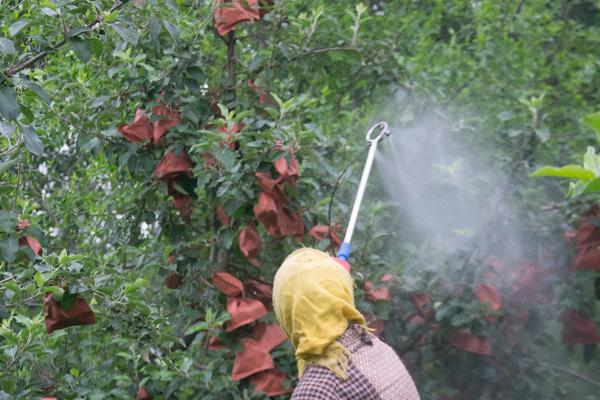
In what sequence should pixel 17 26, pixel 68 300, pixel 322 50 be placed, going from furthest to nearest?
Answer: pixel 322 50, pixel 68 300, pixel 17 26

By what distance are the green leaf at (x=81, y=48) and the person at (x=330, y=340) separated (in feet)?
2.17

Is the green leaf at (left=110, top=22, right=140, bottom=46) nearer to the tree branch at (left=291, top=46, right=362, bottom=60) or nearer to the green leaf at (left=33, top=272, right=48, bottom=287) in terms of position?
the green leaf at (left=33, top=272, right=48, bottom=287)

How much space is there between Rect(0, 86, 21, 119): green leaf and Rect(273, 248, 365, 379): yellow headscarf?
0.68 metres

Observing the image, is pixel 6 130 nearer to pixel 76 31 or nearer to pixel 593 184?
pixel 76 31

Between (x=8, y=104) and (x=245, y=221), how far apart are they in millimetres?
1105

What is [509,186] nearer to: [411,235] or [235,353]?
[411,235]

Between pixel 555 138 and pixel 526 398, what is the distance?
40.3 inches

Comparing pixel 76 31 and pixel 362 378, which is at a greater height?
pixel 76 31

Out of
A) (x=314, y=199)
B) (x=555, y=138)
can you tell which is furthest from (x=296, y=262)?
(x=555, y=138)

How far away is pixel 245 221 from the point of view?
2.89 metres

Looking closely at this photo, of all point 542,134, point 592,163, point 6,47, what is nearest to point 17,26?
point 6,47

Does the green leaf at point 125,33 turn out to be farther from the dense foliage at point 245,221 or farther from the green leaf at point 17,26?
the dense foliage at point 245,221

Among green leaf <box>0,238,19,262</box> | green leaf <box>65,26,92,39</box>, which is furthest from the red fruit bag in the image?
green leaf <box>65,26,92,39</box>

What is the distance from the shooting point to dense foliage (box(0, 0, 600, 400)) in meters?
2.70
